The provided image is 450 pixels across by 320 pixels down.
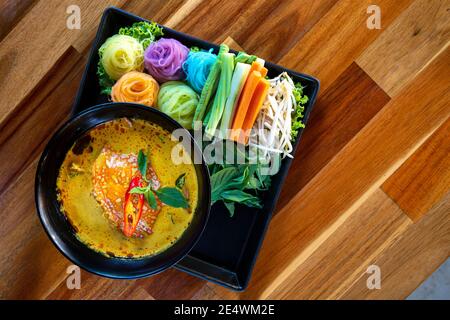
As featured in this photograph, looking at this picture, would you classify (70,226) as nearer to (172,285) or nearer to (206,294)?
(172,285)

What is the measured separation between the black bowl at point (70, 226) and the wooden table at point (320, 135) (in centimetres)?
38

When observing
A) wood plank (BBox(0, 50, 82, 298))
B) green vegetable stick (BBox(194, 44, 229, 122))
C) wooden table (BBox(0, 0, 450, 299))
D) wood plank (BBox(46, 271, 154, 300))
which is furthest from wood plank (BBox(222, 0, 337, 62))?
wood plank (BBox(46, 271, 154, 300))

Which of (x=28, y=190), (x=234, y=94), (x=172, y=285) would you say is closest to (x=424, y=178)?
(x=234, y=94)

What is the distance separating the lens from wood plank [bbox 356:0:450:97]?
1826 mm

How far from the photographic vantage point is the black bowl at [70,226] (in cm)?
147

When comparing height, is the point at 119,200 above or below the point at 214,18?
below

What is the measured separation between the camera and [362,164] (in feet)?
6.10

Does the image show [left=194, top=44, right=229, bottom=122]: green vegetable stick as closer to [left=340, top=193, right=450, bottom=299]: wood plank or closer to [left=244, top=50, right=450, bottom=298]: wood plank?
[left=244, top=50, right=450, bottom=298]: wood plank

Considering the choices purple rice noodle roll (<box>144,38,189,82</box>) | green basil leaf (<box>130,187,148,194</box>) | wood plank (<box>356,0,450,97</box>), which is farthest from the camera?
wood plank (<box>356,0,450,97</box>)

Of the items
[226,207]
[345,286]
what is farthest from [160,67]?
[345,286]

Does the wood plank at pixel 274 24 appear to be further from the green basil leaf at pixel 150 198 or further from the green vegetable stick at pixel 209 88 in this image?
the green basil leaf at pixel 150 198

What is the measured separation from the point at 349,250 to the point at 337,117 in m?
0.52
